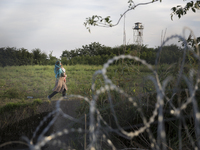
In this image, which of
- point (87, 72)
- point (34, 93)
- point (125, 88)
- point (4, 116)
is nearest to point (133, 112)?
point (125, 88)

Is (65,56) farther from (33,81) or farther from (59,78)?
(59,78)

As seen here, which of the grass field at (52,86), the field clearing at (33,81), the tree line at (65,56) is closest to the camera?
the grass field at (52,86)

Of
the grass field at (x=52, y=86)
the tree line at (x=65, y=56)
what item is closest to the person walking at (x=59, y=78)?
the grass field at (x=52, y=86)

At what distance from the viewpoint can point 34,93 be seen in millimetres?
6125

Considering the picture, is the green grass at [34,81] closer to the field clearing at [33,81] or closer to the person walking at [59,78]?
the field clearing at [33,81]

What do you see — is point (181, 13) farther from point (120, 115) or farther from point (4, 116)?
point (4, 116)

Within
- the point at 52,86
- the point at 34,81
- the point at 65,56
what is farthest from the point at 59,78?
the point at 65,56

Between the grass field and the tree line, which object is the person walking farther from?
the tree line

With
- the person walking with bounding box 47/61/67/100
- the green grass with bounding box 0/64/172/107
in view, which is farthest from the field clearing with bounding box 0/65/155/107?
the person walking with bounding box 47/61/67/100

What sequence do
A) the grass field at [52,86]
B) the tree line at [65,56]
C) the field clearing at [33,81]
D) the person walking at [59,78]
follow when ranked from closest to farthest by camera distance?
the grass field at [52,86]
the person walking at [59,78]
the field clearing at [33,81]
the tree line at [65,56]

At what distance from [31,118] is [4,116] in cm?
52

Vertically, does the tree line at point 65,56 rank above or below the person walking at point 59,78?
above

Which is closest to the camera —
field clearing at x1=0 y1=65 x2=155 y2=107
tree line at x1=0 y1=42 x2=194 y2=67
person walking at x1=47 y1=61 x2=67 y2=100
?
person walking at x1=47 y1=61 x2=67 y2=100

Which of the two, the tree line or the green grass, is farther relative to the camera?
the tree line
